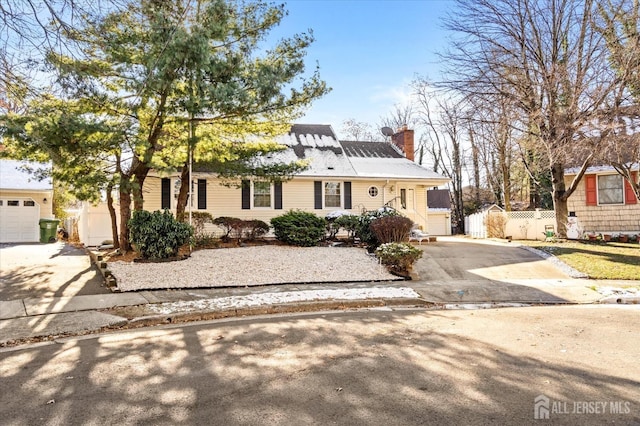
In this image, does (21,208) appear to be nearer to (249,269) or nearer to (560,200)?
(249,269)

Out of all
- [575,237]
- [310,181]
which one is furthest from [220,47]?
[575,237]

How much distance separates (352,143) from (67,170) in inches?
657

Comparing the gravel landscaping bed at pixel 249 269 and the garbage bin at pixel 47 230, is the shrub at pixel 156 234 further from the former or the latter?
the garbage bin at pixel 47 230

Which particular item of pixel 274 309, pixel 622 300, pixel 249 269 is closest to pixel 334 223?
pixel 249 269

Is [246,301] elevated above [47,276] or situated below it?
below

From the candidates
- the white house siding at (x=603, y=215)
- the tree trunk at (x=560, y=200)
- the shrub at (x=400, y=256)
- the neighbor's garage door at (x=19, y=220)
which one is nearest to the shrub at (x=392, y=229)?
the shrub at (x=400, y=256)

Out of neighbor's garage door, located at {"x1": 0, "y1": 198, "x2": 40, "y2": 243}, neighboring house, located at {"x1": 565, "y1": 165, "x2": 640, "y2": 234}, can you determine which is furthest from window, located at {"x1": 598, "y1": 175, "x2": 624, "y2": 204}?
neighbor's garage door, located at {"x1": 0, "y1": 198, "x2": 40, "y2": 243}

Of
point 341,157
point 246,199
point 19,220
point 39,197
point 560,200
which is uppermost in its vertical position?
point 341,157

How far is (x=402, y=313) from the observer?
753 centimetres

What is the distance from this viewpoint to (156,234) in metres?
11.6

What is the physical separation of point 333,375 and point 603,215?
21169 mm

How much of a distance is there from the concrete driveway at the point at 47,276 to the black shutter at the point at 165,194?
4.26 meters

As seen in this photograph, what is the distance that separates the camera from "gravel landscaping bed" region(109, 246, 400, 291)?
10055 mm

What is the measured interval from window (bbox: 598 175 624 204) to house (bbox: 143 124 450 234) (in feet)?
24.8
